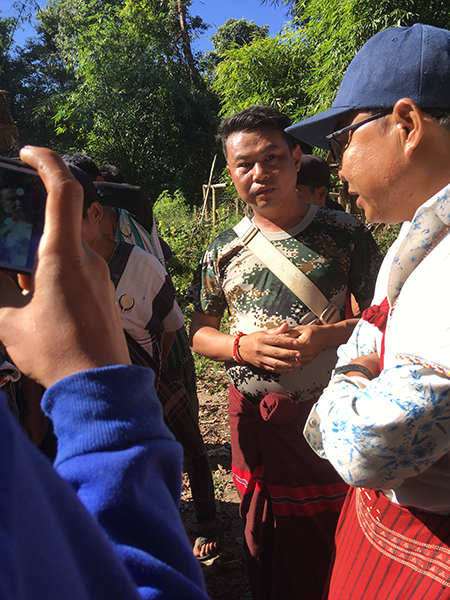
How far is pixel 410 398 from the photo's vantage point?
92 centimetres

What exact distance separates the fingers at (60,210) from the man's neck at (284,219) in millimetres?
1699

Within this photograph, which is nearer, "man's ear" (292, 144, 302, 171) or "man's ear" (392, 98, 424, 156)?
"man's ear" (392, 98, 424, 156)

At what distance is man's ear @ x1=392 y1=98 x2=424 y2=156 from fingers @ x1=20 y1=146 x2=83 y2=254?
926mm

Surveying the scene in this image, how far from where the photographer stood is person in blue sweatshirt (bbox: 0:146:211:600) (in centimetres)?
40

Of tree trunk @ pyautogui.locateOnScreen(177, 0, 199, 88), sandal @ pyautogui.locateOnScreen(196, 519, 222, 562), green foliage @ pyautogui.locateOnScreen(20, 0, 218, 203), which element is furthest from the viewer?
tree trunk @ pyautogui.locateOnScreen(177, 0, 199, 88)

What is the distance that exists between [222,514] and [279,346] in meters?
1.80

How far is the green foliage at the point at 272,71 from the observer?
12.0 metres

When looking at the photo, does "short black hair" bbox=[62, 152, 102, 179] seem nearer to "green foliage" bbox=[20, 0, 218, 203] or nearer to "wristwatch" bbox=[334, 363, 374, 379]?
"wristwatch" bbox=[334, 363, 374, 379]

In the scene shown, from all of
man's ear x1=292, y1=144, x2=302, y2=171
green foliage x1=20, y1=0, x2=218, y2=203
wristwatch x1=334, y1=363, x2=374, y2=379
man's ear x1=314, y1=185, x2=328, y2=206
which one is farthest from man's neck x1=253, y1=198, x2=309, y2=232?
green foliage x1=20, y1=0, x2=218, y2=203

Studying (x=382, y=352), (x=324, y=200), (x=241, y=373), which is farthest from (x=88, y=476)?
(x=324, y=200)

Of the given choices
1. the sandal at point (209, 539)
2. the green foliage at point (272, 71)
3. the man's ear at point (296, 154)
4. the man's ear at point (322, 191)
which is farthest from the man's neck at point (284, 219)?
the green foliage at point (272, 71)

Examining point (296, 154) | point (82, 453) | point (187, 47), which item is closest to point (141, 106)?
point (187, 47)

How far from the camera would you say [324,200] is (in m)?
3.32

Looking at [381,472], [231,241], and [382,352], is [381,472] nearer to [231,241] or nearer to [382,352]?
[382,352]
